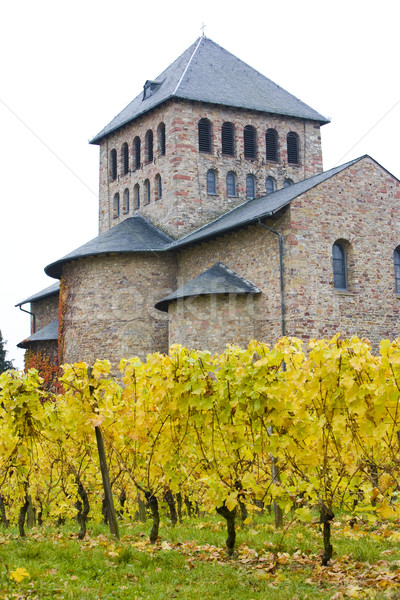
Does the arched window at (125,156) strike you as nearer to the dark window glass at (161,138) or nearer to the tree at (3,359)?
the dark window glass at (161,138)

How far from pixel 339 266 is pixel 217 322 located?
3.83 m

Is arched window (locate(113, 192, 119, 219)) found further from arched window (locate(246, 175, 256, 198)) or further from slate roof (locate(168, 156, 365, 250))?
slate roof (locate(168, 156, 365, 250))

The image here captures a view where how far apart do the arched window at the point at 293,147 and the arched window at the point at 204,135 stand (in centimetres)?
358

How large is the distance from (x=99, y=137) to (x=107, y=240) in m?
8.59

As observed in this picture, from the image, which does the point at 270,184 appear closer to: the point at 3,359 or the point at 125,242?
the point at 125,242

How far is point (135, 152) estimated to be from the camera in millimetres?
29375

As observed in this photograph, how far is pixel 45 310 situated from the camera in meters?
32.3

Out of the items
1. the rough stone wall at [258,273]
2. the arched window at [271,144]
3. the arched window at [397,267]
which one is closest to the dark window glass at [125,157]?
→ the arched window at [271,144]

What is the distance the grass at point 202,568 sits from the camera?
6.65 meters

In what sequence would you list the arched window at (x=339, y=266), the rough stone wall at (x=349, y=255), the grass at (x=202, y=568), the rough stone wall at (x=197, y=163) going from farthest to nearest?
the rough stone wall at (x=197, y=163) < the arched window at (x=339, y=266) < the rough stone wall at (x=349, y=255) < the grass at (x=202, y=568)

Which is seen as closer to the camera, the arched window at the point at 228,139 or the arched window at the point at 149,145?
the arched window at the point at 228,139

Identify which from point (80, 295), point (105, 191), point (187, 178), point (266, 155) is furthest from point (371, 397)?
point (105, 191)

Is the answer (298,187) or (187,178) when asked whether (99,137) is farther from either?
(298,187)

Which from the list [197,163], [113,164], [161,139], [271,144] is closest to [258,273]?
[197,163]
